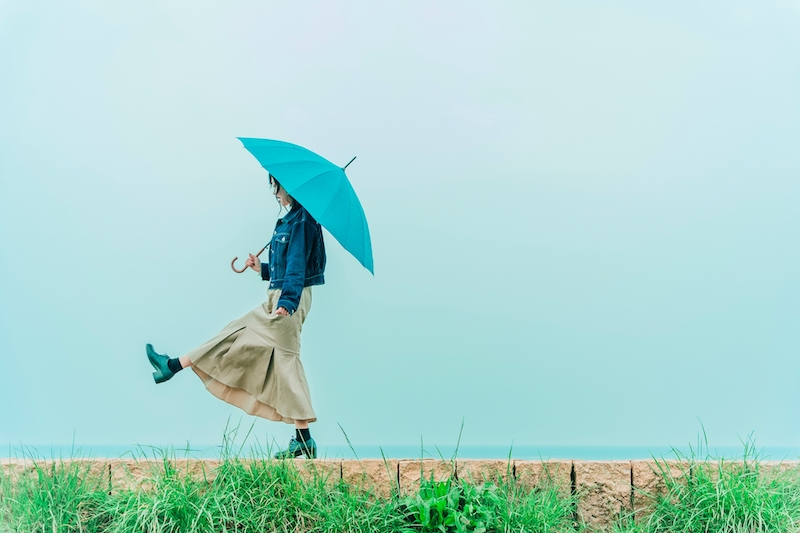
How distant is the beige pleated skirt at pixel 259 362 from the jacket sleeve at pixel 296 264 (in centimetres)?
14

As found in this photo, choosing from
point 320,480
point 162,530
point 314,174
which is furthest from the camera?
point 314,174

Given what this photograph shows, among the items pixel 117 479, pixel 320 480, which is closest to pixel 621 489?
pixel 320 480

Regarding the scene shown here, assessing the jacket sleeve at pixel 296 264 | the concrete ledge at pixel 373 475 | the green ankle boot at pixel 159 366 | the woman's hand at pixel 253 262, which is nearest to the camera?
the concrete ledge at pixel 373 475

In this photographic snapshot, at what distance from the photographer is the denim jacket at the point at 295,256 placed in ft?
14.3

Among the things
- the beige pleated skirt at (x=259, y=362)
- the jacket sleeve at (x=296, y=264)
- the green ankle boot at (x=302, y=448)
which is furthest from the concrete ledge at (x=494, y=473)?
the jacket sleeve at (x=296, y=264)

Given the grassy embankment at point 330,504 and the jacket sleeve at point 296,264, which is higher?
the jacket sleeve at point 296,264

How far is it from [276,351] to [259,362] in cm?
13

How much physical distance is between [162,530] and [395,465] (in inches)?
48.5

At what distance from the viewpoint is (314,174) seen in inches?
169

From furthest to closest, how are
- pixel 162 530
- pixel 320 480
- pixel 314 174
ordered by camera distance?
pixel 314 174
pixel 320 480
pixel 162 530

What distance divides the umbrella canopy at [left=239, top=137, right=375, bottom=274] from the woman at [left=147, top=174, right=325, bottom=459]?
0.28 m

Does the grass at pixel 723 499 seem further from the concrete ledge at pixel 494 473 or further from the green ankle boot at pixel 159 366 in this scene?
the green ankle boot at pixel 159 366

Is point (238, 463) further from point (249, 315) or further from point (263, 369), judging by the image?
point (249, 315)

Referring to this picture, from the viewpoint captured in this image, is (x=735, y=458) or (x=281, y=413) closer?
(x=735, y=458)
